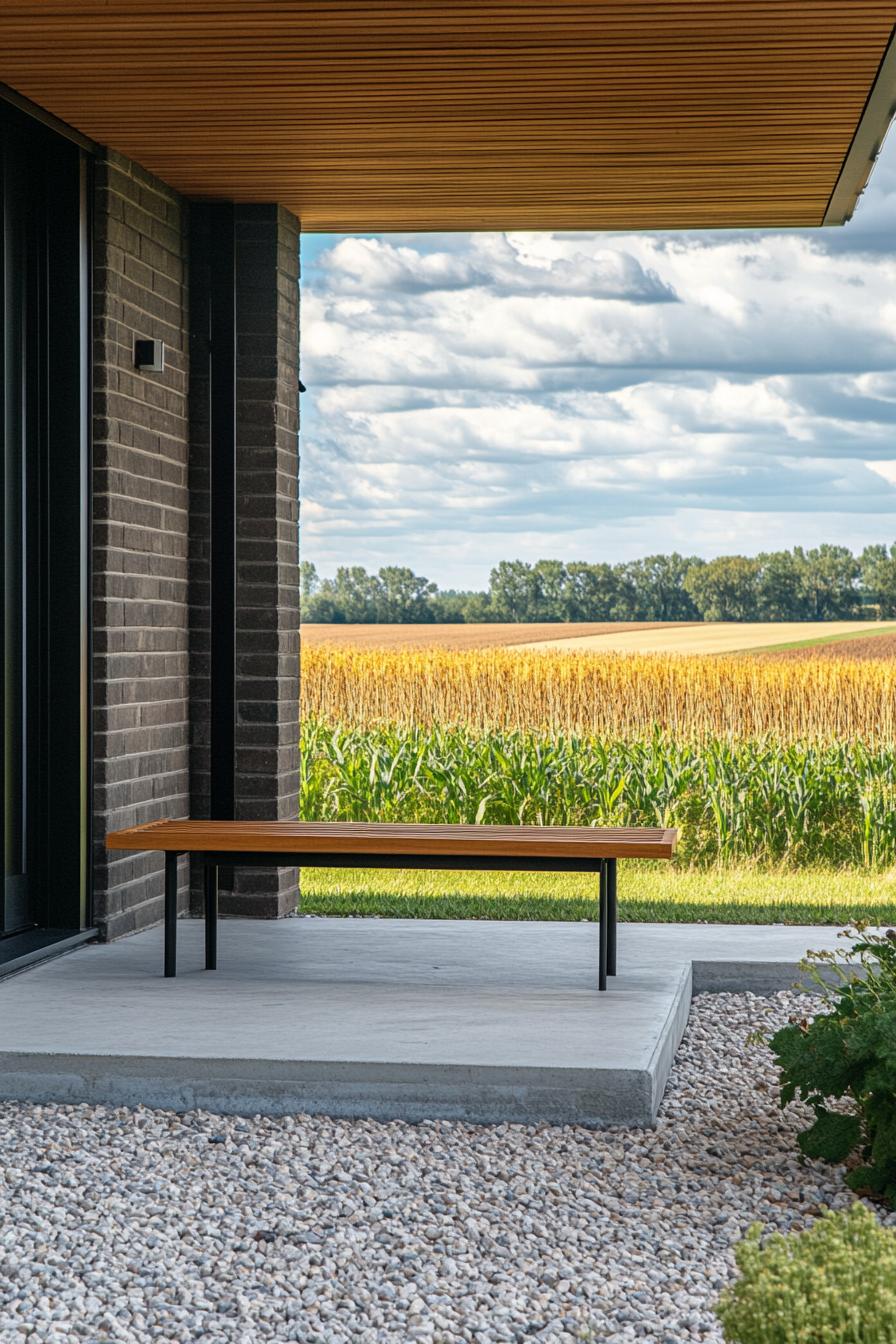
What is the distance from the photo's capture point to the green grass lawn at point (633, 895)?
7.33 meters

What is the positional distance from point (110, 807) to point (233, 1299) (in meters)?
3.08

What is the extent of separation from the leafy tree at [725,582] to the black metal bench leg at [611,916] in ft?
83.3

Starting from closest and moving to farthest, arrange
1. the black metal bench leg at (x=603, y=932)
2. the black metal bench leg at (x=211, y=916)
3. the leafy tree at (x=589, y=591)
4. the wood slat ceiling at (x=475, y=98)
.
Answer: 1. the wood slat ceiling at (x=475, y=98)
2. the black metal bench leg at (x=603, y=932)
3. the black metal bench leg at (x=211, y=916)
4. the leafy tree at (x=589, y=591)

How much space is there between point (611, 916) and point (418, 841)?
0.71 meters

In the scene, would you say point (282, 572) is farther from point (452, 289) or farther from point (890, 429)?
point (890, 429)

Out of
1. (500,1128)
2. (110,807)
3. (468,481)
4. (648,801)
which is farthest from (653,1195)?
(468,481)

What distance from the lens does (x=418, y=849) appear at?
16.5ft

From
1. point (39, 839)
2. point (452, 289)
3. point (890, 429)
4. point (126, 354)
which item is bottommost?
point (39, 839)

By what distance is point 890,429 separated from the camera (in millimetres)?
35656

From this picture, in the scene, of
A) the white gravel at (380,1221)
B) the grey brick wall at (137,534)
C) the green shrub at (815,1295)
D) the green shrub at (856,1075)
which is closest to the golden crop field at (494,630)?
the grey brick wall at (137,534)

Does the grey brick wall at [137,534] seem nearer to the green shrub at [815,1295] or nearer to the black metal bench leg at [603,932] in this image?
the black metal bench leg at [603,932]

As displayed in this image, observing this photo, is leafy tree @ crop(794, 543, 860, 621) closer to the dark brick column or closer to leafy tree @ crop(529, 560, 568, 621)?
leafy tree @ crop(529, 560, 568, 621)

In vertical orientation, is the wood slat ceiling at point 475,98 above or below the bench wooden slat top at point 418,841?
above

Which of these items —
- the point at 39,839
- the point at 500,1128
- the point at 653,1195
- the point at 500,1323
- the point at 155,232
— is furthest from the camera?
the point at 155,232
